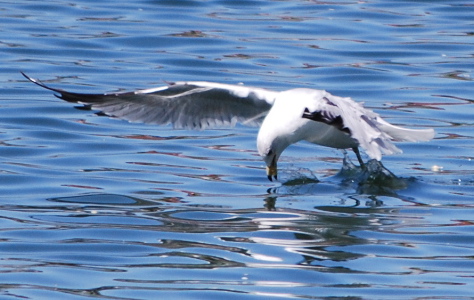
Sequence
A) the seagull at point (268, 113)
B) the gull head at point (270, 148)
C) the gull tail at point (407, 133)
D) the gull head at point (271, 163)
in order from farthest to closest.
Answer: the gull head at point (271, 163)
the gull head at point (270, 148)
the gull tail at point (407, 133)
the seagull at point (268, 113)

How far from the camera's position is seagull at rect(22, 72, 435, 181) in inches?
321

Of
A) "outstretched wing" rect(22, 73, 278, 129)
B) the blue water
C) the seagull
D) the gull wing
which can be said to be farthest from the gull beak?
the gull wing

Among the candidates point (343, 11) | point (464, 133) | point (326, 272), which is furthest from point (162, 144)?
point (343, 11)

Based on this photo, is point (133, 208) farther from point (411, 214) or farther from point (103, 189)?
point (411, 214)

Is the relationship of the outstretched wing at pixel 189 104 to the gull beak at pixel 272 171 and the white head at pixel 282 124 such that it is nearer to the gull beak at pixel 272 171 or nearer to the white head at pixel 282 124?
the white head at pixel 282 124

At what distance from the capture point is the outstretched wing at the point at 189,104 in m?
9.31

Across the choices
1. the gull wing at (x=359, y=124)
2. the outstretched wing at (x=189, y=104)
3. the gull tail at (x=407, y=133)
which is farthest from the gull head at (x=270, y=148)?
the gull tail at (x=407, y=133)

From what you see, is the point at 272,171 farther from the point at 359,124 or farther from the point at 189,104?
the point at 359,124

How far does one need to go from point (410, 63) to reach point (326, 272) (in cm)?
816

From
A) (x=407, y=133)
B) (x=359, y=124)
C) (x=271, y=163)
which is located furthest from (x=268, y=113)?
(x=359, y=124)

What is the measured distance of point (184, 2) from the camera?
60.2 feet

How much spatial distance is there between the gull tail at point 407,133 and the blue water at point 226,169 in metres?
0.53

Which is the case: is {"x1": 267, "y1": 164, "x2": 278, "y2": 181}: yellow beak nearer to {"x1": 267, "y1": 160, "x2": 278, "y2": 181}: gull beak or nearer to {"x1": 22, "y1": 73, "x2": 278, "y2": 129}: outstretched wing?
{"x1": 267, "y1": 160, "x2": 278, "y2": 181}: gull beak

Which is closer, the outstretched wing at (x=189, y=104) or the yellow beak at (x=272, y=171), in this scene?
the yellow beak at (x=272, y=171)
